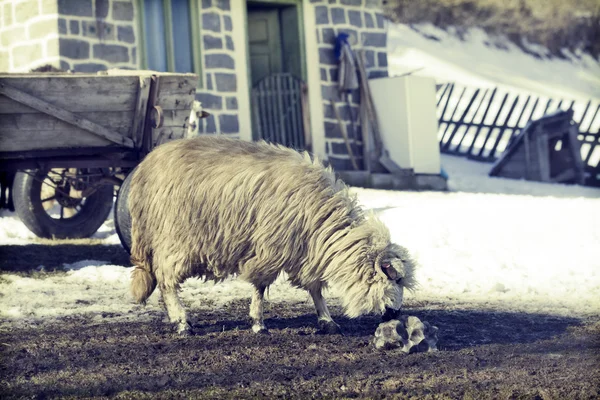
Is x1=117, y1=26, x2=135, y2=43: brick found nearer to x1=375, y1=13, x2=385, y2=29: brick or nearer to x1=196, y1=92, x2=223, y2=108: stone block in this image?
x1=196, y1=92, x2=223, y2=108: stone block

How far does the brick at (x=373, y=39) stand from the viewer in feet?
47.2

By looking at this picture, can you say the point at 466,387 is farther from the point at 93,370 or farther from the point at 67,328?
the point at 67,328

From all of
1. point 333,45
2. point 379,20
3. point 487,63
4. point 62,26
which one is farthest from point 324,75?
point 487,63

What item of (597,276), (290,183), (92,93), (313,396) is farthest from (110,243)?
(313,396)

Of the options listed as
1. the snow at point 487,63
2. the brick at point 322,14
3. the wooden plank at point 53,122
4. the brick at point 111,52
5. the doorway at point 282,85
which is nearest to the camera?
the wooden plank at point 53,122

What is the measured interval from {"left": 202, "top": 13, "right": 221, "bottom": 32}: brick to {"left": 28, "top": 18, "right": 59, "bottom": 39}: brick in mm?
2157

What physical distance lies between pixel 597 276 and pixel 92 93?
4.56m

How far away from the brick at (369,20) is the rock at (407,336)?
9.71 m

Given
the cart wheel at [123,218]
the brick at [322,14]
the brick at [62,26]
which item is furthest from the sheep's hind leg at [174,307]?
the brick at [322,14]

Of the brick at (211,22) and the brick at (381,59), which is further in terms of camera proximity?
the brick at (381,59)

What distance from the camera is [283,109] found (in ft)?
45.1

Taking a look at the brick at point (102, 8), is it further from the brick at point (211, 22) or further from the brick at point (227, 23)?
the brick at point (227, 23)

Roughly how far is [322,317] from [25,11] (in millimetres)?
7528

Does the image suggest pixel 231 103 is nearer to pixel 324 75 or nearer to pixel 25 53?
pixel 324 75
